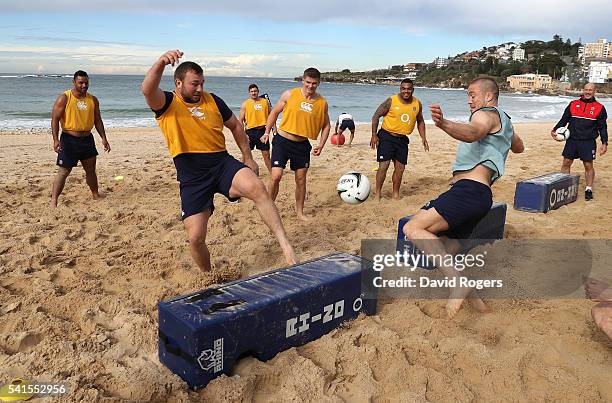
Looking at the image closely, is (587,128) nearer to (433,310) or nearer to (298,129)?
(298,129)

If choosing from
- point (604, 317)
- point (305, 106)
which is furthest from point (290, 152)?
point (604, 317)

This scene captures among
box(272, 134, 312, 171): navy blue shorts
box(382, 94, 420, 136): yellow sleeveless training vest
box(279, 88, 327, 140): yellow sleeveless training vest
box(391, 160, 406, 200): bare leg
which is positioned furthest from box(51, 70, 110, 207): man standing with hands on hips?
box(391, 160, 406, 200): bare leg

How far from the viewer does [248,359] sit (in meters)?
2.96

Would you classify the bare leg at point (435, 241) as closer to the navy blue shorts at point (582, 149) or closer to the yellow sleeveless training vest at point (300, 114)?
the yellow sleeveless training vest at point (300, 114)

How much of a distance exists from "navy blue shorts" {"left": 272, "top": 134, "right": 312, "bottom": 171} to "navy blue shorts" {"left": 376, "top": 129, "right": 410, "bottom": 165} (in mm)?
1481

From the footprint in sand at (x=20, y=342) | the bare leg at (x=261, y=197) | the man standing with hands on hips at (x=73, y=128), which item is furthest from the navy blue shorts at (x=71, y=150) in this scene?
the footprint in sand at (x=20, y=342)

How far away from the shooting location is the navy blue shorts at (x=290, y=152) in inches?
248

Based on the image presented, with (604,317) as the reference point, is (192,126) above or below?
above

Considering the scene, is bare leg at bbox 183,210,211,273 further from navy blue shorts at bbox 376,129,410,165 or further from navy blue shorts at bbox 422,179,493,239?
navy blue shorts at bbox 376,129,410,165

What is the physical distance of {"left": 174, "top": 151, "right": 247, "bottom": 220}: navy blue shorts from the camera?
4.01 m

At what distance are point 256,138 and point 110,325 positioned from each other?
618 cm

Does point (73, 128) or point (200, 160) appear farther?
point (73, 128)

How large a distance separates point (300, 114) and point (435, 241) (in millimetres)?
3093

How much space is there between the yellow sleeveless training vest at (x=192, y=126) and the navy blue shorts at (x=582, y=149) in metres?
6.23
